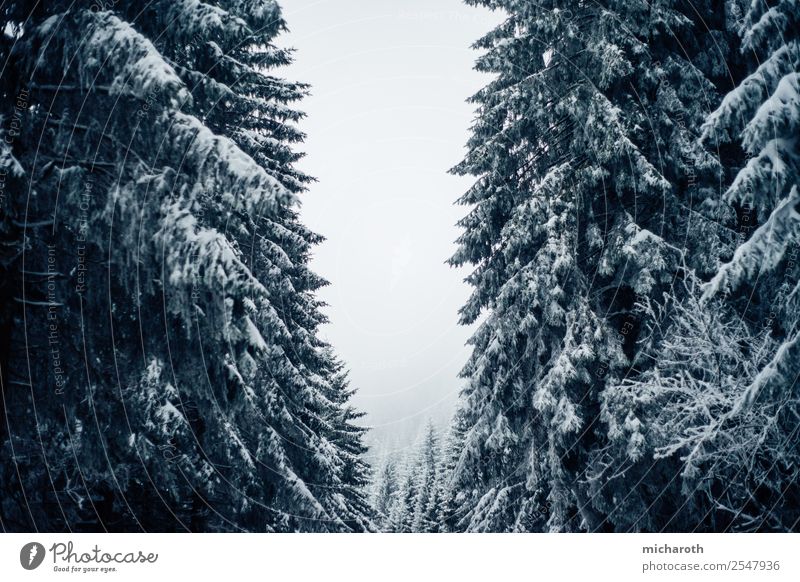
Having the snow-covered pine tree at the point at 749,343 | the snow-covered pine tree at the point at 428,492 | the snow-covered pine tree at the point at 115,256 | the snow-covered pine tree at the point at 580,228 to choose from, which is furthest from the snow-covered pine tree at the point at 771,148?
the snow-covered pine tree at the point at 428,492

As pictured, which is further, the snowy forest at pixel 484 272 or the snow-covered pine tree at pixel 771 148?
the snowy forest at pixel 484 272

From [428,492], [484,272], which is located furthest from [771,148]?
[428,492]

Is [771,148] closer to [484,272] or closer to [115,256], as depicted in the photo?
[484,272]

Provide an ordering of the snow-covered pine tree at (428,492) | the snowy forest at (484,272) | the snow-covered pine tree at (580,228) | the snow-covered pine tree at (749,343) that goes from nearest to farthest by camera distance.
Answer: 1. the snow-covered pine tree at (749,343)
2. the snowy forest at (484,272)
3. the snow-covered pine tree at (580,228)
4. the snow-covered pine tree at (428,492)

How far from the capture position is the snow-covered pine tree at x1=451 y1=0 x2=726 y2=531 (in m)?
7.23

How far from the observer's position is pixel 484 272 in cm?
941

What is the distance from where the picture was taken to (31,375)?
496 cm

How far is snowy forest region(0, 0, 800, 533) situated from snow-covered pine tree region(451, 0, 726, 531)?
5cm

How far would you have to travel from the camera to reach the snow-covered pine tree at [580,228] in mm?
7227

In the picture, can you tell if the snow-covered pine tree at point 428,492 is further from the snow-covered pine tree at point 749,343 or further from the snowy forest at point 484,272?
the snow-covered pine tree at point 749,343

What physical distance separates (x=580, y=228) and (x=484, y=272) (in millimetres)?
2196

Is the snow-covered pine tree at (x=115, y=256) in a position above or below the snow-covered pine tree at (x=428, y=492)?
above

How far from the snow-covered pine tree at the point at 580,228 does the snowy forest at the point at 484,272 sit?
0.05 metres

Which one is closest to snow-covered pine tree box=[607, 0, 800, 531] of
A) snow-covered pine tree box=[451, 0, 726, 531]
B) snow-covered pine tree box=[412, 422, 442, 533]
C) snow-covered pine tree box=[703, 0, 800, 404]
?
snow-covered pine tree box=[703, 0, 800, 404]
